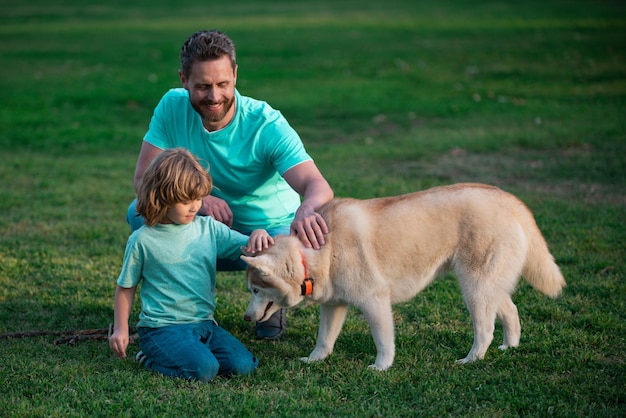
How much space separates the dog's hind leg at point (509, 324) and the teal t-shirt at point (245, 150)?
1.59 m

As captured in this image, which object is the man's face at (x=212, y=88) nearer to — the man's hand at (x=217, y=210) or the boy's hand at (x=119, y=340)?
the man's hand at (x=217, y=210)

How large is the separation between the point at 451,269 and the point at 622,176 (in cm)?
525

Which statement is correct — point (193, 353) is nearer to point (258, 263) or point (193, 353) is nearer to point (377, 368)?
point (258, 263)

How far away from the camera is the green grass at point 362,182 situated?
4.29 metres

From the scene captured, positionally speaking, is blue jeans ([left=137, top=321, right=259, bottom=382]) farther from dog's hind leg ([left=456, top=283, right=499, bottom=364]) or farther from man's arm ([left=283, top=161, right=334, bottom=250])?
dog's hind leg ([left=456, top=283, right=499, bottom=364])

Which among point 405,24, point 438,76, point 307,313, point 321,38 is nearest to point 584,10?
point 405,24

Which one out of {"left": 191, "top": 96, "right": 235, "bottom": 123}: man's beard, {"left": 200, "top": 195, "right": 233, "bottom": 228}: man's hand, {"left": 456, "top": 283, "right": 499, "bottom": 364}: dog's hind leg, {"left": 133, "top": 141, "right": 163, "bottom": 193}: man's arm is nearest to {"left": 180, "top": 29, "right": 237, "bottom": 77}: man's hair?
{"left": 191, "top": 96, "right": 235, "bottom": 123}: man's beard

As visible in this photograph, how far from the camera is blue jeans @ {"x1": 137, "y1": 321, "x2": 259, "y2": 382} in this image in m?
4.46

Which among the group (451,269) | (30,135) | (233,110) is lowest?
(30,135)

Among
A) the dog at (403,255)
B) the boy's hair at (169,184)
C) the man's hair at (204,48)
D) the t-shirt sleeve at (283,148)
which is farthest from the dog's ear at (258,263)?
the man's hair at (204,48)

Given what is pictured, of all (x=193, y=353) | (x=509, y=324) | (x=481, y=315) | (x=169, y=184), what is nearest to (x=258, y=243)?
(x=169, y=184)

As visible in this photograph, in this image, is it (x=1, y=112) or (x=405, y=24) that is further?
(x=405, y=24)

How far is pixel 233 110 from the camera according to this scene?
5.27 m

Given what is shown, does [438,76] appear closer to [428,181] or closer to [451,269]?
[428,181]
